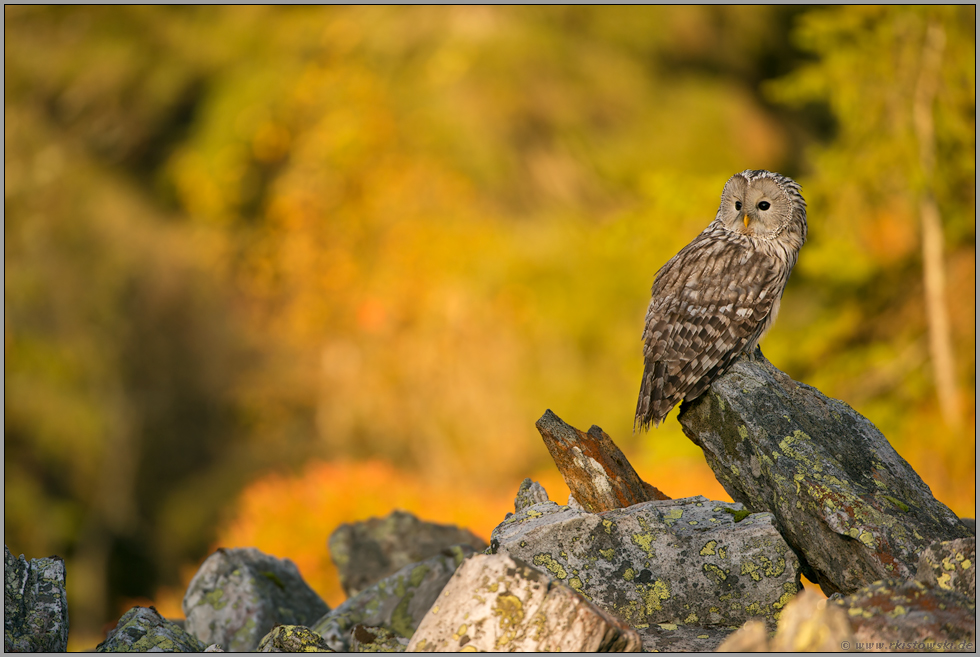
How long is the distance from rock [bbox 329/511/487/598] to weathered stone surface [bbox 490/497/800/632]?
2.69 meters

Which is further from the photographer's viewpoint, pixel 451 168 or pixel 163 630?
pixel 451 168

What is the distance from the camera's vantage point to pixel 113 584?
16.5m

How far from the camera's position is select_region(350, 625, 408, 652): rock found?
4793mm

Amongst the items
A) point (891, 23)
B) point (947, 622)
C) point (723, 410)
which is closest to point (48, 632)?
point (723, 410)

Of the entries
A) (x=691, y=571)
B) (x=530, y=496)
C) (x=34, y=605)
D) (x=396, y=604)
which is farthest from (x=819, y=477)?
(x=34, y=605)

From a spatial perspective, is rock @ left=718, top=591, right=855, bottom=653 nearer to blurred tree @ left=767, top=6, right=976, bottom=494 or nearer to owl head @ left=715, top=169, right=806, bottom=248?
owl head @ left=715, top=169, right=806, bottom=248

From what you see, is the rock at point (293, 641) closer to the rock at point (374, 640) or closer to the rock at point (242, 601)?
the rock at point (374, 640)

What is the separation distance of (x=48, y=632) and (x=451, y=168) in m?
13.4

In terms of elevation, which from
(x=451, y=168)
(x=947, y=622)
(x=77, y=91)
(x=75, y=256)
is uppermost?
(x=77, y=91)

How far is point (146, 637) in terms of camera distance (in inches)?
167

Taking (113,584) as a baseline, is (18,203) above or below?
above

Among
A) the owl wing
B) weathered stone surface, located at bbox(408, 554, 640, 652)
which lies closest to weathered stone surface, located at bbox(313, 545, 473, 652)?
the owl wing

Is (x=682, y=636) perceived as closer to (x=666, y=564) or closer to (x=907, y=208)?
(x=666, y=564)

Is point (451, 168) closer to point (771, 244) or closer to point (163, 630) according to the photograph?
point (771, 244)
